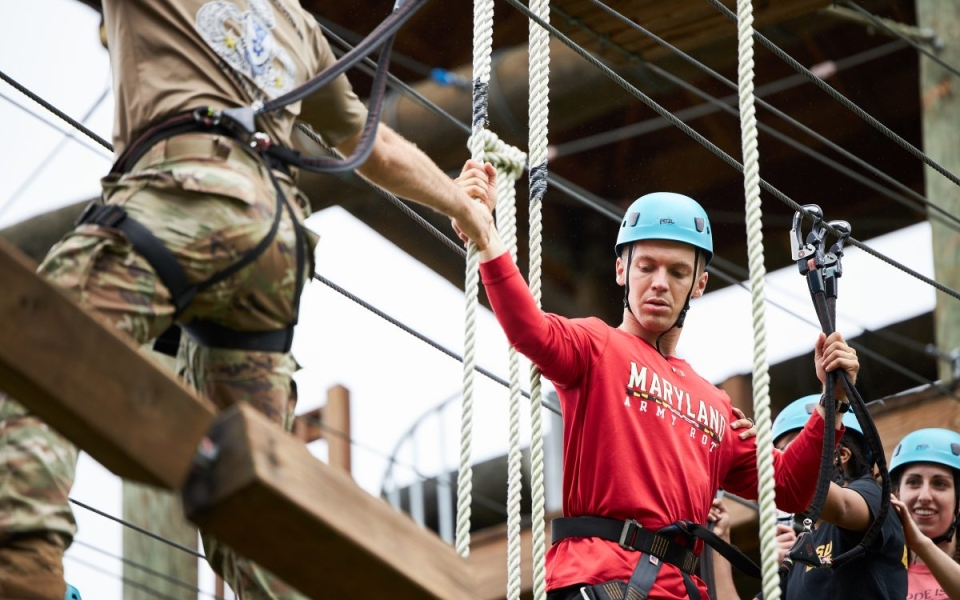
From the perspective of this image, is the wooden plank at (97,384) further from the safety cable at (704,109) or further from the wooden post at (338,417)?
the wooden post at (338,417)

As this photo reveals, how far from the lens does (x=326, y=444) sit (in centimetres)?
931

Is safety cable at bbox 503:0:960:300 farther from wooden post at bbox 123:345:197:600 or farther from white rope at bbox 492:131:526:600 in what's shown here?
wooden post at bbox 123:345:197:600

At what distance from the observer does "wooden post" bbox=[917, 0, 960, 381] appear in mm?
6371

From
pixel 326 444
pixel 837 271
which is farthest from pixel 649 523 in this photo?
pixel 326 444

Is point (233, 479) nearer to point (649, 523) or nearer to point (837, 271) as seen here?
point (649, 523)

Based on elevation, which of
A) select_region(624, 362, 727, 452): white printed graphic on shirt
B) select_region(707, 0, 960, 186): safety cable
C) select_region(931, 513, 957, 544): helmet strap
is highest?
select_region(707, 0, 960, 186): safety cable

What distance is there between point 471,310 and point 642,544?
1.90 ft

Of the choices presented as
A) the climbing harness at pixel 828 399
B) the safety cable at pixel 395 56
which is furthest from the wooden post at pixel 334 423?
the climbing harness at pixel 828 399

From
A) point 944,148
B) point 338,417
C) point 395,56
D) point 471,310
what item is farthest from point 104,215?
point 338,417

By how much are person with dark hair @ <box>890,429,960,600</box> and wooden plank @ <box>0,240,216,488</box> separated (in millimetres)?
2631

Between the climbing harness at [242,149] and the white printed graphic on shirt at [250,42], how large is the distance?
57 mm

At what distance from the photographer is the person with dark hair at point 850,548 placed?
3.59m

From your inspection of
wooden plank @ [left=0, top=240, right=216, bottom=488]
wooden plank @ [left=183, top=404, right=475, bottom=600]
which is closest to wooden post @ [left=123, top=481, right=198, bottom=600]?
wooden plank @ [left=183, top=404, right=475, bottom=600]

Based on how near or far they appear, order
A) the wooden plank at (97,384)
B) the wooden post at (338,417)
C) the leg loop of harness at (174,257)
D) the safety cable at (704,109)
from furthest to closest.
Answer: the wooden post at (338,417), the safety cable at (704,109), the leg loop of harness at (174,257), the wooden plank at (97,384)
